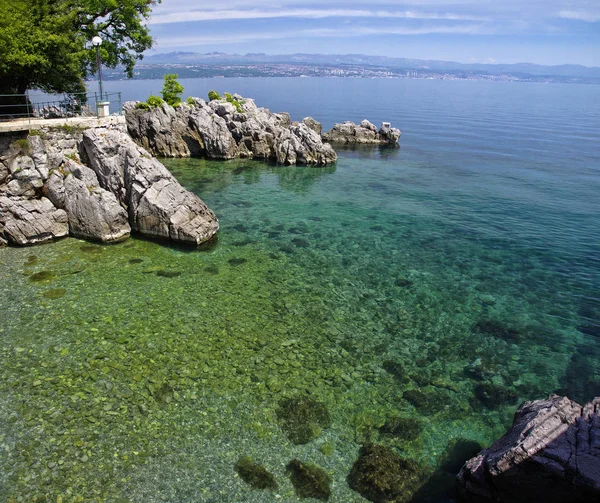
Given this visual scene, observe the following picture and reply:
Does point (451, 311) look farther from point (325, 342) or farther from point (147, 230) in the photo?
point (147, 230)

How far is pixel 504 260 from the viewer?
2892 centimetres

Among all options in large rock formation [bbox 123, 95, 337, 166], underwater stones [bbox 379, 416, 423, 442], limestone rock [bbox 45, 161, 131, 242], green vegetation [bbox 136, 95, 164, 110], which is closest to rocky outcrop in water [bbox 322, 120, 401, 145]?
large rock formation [bbox 123, 95, 337, 166]

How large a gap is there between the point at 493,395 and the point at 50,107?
41.7 m

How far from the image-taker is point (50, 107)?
126 feet

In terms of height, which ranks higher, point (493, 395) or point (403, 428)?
point (493, 395)

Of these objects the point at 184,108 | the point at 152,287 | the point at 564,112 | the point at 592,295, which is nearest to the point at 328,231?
the point at 152,287

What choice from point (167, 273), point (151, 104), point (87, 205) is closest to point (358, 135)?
point (151, 104)

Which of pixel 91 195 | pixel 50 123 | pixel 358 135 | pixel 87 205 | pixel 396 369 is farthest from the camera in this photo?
pixel 358 135

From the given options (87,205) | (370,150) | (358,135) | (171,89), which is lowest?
(87,205)

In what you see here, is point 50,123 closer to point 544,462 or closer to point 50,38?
point 50,38

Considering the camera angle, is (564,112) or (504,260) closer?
(504,260)

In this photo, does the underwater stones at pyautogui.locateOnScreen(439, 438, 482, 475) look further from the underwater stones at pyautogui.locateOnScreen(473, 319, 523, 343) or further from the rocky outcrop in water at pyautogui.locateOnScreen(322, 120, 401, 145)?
the rocky outcrop in water at pyautogui.locateOnScreen(322, 120, 401, 145)

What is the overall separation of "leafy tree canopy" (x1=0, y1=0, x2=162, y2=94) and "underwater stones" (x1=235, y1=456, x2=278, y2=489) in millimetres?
33613

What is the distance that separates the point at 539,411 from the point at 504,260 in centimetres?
1846
